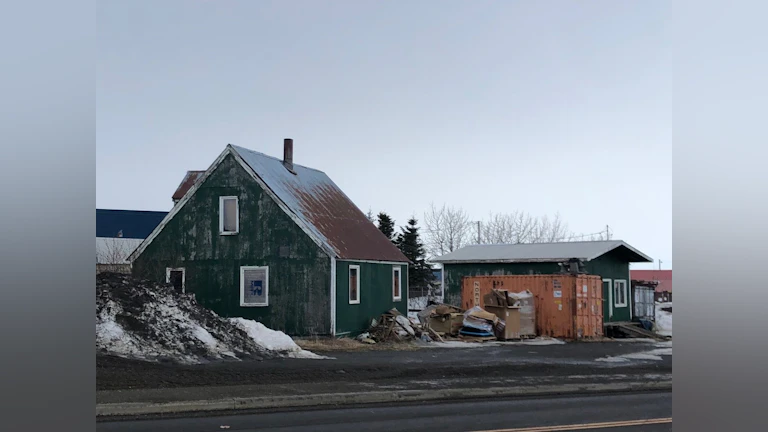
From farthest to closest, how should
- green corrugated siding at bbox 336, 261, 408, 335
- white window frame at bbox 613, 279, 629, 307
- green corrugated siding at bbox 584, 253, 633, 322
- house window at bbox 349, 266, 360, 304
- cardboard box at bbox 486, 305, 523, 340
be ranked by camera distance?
1. white window frame at bbox 613, 279, 629, 307
2. green corrugated siding at bbox 584, 253, 633, 322
3. cardboard box at bbox 486, 305, 523, 340
4. house window at bbox 349, 266, 360, 304
5. green corrugated siding at bbox 336, 261, 408, 335

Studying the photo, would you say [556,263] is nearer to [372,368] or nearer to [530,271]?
[530,271]

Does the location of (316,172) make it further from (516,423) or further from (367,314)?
(516,423)

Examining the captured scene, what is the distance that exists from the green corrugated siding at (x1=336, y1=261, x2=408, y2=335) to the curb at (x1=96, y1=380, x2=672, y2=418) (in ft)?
38.7

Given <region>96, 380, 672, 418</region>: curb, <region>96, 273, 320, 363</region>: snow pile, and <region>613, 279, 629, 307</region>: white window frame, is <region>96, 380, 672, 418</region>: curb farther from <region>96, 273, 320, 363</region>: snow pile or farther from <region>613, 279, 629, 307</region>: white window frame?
<region>613, 279, 629, 307</region>: white window frame

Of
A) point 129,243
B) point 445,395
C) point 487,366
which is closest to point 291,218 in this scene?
point 487,366

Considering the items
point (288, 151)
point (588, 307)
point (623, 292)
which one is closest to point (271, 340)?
point (288, 151)

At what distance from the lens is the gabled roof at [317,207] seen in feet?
93.0

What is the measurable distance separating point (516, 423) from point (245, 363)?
9.68m

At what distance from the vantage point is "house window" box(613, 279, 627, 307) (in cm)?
3919

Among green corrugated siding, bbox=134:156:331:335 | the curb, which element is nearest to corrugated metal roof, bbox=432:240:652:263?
green corrugated siding, bbox=134:156:331:335

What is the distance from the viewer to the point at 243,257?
28.5 metres

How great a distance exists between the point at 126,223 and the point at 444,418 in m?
51.9

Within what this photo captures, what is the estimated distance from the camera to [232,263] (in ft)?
93.5

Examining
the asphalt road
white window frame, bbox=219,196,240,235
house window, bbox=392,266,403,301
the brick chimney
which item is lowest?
the asphalt road
